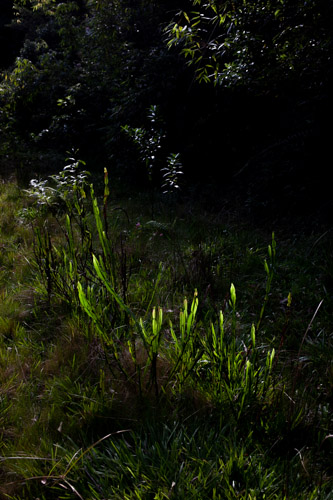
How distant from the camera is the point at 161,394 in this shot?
5.15ft

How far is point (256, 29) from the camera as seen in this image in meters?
3.53

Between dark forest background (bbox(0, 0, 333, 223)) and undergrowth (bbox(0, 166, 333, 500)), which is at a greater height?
dark forest background (bbox(0, 0, 333, 223))

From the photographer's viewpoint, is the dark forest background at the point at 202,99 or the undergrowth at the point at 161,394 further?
the dark forest background at the point at 202,99

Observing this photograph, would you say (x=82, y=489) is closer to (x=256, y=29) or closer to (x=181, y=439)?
(x=181, y=439)

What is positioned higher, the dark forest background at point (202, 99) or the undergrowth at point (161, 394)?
the dark forest background at point (202, 99)

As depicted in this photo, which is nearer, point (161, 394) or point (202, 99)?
point (161, 394)

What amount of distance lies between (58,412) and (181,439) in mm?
551

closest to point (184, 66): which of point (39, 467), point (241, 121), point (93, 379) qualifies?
point (241, 121)

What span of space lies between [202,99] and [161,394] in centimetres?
502

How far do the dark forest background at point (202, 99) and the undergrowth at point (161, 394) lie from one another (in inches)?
81.3

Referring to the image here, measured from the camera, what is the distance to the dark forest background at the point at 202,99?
3422 millimetres

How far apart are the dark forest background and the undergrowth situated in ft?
6.77

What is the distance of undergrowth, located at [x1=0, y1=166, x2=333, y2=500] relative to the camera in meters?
1.23

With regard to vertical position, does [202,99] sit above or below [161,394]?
above
